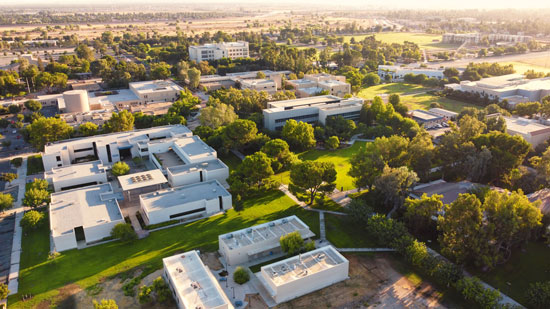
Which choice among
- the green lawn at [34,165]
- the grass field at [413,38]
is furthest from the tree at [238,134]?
the grass field at [413,38]

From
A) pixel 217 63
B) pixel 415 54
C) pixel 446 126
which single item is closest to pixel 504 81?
pixel 446 126

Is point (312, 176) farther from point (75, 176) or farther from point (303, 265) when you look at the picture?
point (75, 176)

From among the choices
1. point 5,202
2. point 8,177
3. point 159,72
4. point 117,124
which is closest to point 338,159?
point 117,124

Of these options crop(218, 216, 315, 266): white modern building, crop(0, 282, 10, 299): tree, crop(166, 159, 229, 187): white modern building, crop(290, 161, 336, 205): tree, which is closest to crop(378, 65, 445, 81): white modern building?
crop(290, 161, 336, 205): tree

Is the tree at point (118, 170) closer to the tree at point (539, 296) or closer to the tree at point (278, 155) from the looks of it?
the tree at point (278, 155)

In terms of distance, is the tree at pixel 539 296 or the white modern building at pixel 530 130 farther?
the white modern building at pixel 530 130

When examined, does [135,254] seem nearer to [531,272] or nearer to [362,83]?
[531,272]
